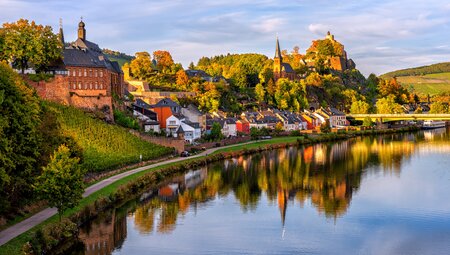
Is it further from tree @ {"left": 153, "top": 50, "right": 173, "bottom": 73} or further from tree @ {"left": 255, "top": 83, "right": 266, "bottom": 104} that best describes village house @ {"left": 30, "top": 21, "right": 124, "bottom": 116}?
tree @ {"left": 255, "top": 83, "right": 266, "bottom": 104}

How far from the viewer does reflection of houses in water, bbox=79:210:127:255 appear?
25.0 meters

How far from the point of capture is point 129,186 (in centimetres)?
3684

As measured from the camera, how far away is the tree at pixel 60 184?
25062 millimetres

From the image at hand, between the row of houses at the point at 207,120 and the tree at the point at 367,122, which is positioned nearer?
the row of houses at the point at 207,120

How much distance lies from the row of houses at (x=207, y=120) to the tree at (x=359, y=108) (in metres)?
8.82

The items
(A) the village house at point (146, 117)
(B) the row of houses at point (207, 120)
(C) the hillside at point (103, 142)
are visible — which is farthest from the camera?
(B) the row of houses at point (207, 120)

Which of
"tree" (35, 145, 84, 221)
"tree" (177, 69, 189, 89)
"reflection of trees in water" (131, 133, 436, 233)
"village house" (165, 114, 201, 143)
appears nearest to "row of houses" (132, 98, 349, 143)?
"village house" (165, 114, 201, 143)

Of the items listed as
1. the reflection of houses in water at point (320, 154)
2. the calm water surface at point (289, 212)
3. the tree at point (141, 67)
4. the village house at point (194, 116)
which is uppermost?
the tree at point (141, 67)

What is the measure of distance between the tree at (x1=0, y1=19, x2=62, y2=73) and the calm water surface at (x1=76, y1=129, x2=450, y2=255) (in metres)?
16.4

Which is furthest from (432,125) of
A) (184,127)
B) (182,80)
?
(184,127)

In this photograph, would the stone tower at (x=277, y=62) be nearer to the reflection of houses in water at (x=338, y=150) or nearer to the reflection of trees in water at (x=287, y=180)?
the reflection of houses in water at (x=338, y=150)

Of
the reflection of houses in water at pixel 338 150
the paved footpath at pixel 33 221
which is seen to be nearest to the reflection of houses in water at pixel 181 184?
the paved footpath at pixel 33 221

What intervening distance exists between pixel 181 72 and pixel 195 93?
247 inches

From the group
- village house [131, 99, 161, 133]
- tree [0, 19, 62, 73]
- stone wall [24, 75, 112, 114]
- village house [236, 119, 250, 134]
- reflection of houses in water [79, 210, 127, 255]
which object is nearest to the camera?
reflection of houses in water [79, 210, 127, 255]
